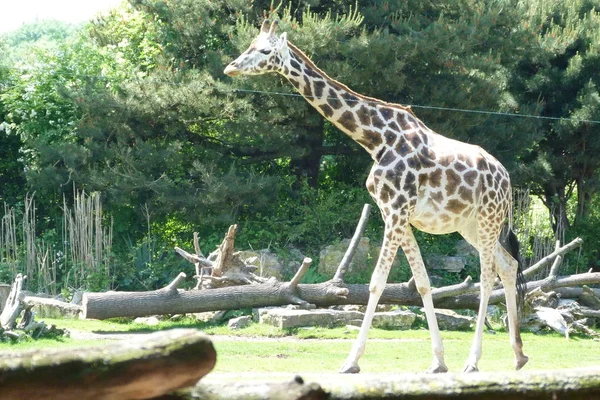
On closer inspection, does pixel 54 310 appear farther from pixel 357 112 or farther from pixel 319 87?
pixel 357 112

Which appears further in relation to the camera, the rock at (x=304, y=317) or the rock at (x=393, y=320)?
the rock at (x=393, y=320)

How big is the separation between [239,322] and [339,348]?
2.21 metres

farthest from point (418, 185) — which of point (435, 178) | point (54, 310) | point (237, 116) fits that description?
point (237, 116)

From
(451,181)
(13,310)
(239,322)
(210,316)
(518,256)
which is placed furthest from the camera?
(210,316)

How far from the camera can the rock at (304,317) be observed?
13711 mm

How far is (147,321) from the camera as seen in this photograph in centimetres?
1440

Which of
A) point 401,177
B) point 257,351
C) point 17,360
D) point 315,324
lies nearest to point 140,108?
point 315,324

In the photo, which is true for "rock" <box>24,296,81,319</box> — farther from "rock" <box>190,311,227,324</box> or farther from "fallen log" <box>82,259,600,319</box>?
"rock" <box>190,311,227,324</box>

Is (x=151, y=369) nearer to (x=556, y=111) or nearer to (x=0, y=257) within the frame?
(x=0, y=257)

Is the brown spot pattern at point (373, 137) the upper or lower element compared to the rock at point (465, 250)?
upper

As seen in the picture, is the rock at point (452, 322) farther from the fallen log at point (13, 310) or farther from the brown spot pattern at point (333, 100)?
the fallen log at point (13, 310)

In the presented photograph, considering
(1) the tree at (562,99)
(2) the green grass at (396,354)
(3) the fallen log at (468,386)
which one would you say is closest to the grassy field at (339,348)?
(2) the green grass at (396,354)

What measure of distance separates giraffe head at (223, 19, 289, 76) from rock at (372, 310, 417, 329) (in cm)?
509

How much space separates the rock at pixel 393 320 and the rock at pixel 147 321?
316cm
